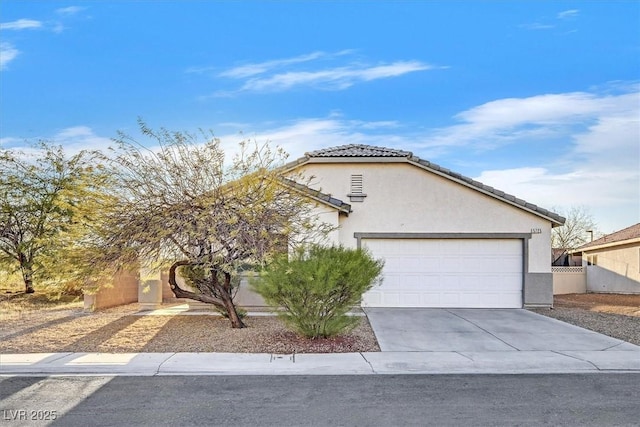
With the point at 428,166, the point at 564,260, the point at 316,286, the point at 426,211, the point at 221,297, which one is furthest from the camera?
the point at 564,260

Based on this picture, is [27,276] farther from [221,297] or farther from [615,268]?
[615,268]

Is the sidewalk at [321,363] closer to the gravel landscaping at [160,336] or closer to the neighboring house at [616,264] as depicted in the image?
the gravel landscaping at [160,336]

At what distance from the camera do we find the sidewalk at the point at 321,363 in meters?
8.18

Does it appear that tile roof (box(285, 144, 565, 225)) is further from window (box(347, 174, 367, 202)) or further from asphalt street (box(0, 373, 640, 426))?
asphalt street (box(0, 373, 640, 426))

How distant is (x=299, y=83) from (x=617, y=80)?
10149 millimetres

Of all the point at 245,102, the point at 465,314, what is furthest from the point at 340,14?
the point at 465,314

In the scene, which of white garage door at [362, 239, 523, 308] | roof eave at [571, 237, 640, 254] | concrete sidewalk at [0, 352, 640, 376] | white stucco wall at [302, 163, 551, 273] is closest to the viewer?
concrete sidewalk at [0, 352, 640, 376]

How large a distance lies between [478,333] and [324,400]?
607 cm

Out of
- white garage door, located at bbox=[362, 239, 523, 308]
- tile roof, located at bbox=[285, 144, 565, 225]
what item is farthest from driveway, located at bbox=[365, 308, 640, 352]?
tile roof, located at bbox=[285, 144, 565, 225]

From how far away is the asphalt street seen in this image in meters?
5.92

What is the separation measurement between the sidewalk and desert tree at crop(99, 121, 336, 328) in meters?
2.32

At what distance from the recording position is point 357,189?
1694 cm

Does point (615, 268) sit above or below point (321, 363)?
above

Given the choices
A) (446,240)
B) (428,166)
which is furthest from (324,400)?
(428,166)
